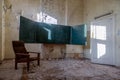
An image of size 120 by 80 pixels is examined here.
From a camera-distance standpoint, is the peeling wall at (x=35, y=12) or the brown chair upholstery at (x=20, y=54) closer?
the brown chair upholstery at (x=20, y=54)

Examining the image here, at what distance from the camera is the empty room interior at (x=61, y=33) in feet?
18.1

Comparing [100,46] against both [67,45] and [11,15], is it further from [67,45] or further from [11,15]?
[11,15]

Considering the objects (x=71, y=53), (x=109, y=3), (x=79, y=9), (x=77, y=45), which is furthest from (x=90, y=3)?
(x=71, y=53)

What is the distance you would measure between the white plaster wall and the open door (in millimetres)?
176

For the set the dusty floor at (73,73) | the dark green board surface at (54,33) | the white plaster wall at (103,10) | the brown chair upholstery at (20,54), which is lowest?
the dusty floor at (73,73)

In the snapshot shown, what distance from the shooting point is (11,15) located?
23.6ft

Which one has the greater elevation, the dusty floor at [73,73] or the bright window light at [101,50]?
the bright window light at [101,50]

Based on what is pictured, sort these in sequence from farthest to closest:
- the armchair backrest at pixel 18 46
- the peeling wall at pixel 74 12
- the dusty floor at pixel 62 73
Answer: the peeling wall at pixel 74 12
the armchair backrest at pixel 18 46
the dusty floor at pixel 62 73

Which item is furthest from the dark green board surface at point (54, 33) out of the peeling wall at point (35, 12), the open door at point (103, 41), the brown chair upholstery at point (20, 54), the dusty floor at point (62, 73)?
the dusty floor at point (62, 73)

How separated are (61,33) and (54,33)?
1.45ft

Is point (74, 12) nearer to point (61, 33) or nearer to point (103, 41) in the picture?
point (61, 33)

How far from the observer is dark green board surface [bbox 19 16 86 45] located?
6.40 meters

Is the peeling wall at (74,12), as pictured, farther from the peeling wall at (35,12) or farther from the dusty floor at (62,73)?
the dusty floor at (62,73)

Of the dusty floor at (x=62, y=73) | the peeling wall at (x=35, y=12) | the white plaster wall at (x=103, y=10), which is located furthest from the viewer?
the peeling wall at (x=35, y=12)
